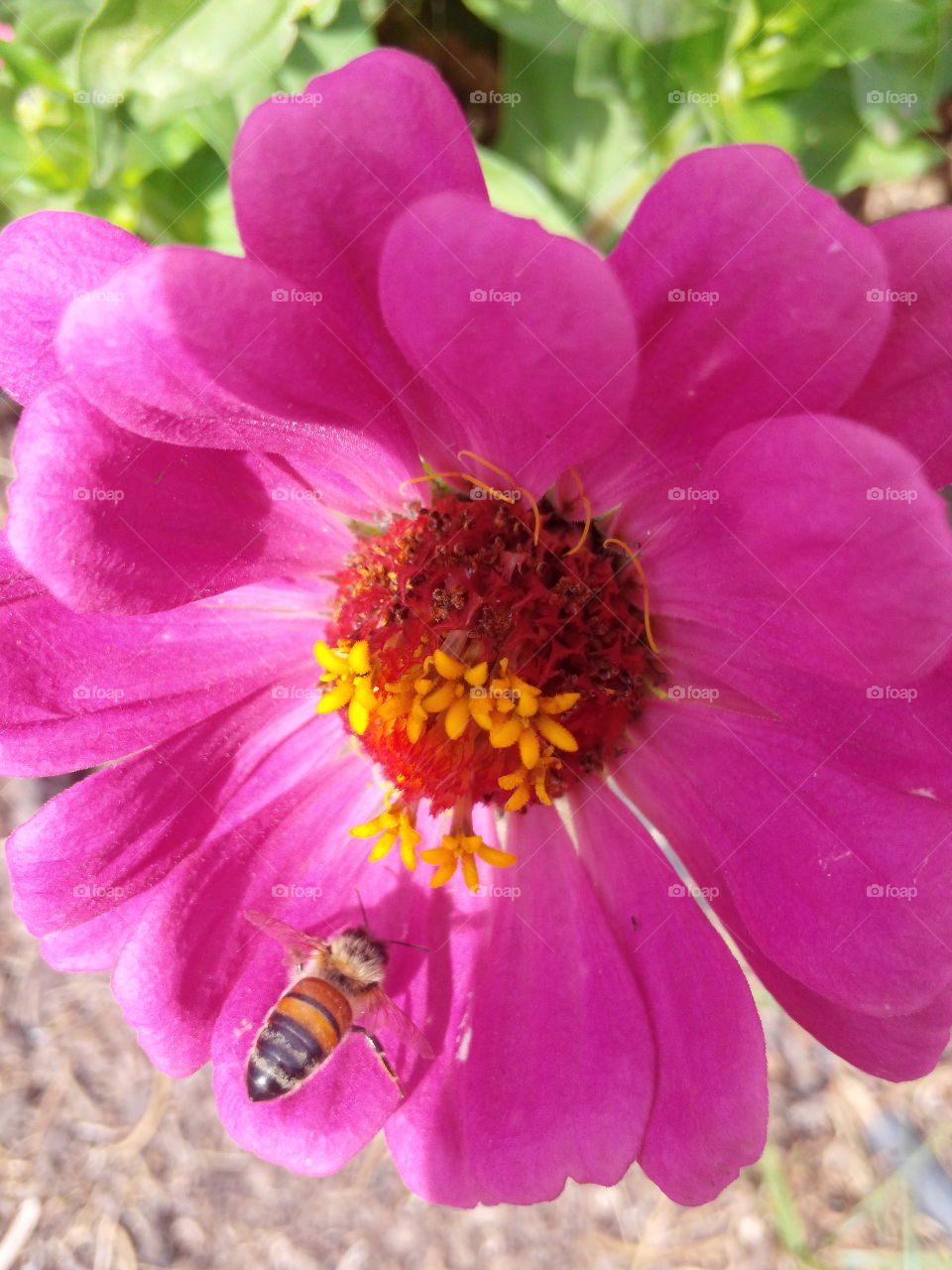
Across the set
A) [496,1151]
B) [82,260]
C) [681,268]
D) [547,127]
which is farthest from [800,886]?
[547,127]

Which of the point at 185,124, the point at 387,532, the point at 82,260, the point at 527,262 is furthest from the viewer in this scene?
the point at 185,124

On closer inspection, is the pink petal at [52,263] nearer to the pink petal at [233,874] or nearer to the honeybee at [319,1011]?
the pink petal at [233,874]

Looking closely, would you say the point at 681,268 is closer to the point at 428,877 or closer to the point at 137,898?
the point at 428,877

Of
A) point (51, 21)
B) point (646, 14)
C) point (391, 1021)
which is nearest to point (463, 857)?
point (391, 1021)
